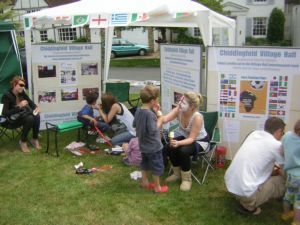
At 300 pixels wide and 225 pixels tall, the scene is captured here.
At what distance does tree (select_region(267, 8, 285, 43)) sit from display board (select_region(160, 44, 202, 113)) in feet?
78.4

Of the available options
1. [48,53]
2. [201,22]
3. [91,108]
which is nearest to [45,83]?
[48,53]

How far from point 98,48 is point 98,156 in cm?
242

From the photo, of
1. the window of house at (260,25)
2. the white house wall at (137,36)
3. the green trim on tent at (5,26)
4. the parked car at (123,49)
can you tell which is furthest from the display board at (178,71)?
the white house wall at (137,36)

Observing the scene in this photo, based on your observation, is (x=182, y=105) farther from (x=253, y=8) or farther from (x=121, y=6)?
(x=253, y=8)

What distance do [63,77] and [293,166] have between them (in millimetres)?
4978

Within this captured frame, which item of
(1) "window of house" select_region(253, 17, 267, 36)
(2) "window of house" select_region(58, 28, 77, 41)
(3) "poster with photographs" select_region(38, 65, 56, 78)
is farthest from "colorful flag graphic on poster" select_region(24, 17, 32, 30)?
(1) "window of house" select_region(253, 17, 267, 36)

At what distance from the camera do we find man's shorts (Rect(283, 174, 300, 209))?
12.4 feet

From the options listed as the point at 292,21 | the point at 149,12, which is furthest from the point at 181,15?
the point at 292,21

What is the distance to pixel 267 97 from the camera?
541cm

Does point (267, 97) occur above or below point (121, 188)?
above

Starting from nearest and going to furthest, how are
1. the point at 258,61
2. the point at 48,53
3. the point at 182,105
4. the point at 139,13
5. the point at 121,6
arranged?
the point at 182,105 < the point at 258,61 < the point at 139,13 < the point at 121,6 < the point at 48,53

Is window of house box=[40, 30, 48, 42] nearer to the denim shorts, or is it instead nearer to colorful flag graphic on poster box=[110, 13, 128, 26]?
colorful flag graphic on poster box=[110, 13, 128, 26]

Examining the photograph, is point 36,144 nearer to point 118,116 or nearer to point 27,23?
point 118,116

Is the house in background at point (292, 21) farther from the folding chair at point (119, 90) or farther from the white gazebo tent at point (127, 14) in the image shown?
the white gazebo tent at point (127, 14)
